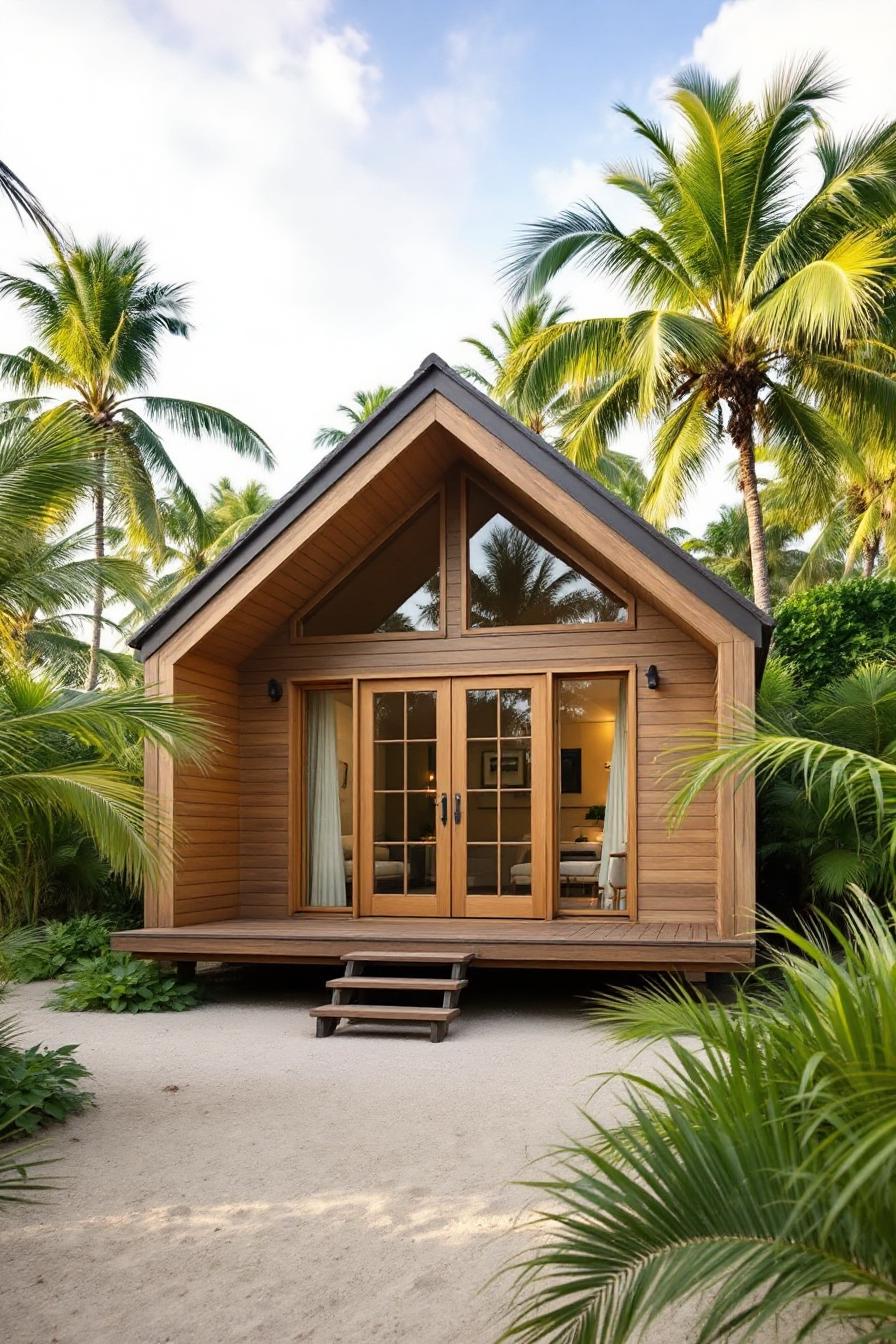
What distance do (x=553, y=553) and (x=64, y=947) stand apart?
504cm

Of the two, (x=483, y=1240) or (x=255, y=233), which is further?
(x=255, y=233)

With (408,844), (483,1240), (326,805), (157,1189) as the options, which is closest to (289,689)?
(326,805)

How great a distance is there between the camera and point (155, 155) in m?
11.8

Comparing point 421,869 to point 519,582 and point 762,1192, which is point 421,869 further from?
point 762,1192

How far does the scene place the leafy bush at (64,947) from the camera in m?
8.78

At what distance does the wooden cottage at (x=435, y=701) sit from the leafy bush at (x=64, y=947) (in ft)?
3.65

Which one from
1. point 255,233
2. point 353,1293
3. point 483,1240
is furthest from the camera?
point 255,233

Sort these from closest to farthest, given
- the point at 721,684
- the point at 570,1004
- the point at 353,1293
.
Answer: the point at 353,1293 → the point at 721,684 → the point at 570,1004

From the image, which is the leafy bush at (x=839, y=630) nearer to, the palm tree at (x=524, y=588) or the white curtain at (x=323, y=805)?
the palm tree at (x=524, y=588)

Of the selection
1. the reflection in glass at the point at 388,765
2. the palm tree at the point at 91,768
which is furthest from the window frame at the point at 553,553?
the palm tree at the point at 91,768

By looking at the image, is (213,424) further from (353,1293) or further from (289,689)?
(353,1293)

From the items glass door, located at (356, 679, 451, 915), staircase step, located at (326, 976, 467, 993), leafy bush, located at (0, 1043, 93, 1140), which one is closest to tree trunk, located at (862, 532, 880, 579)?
glass door, located at (356, 679, 451, 915)

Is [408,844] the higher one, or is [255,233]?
[255,233]

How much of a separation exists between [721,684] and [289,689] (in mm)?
3665
